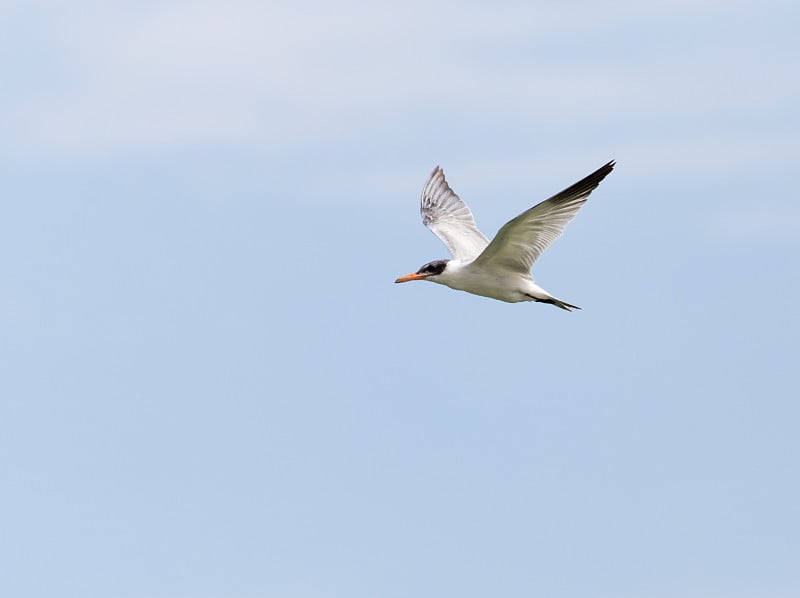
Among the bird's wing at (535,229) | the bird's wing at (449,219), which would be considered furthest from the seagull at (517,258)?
the bird's wing at (449,219)

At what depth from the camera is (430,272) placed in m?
28.4

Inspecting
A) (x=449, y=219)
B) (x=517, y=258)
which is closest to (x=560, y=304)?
(x=517, y=258)

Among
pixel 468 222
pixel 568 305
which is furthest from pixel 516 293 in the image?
pixel 468 222

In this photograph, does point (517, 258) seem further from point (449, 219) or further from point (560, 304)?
point (449, 219)

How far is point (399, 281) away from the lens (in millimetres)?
28891

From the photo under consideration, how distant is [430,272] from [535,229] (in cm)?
259

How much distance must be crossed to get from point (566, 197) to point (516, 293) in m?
2.41

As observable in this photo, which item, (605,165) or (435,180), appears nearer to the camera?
(605,165)

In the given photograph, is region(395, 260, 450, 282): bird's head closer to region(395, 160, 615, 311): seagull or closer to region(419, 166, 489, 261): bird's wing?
region(395, 160, 615, 311): seagull

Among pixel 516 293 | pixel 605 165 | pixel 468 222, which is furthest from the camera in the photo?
pixel 468 222

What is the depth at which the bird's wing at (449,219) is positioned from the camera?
31.6m

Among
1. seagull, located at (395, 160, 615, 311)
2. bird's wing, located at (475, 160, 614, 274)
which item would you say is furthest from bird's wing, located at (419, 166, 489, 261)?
bird's wing, located at (475, 160, 614, 274)

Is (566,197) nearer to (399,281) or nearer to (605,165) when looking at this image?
(605,165)

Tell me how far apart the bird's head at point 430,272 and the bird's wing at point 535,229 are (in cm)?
99
